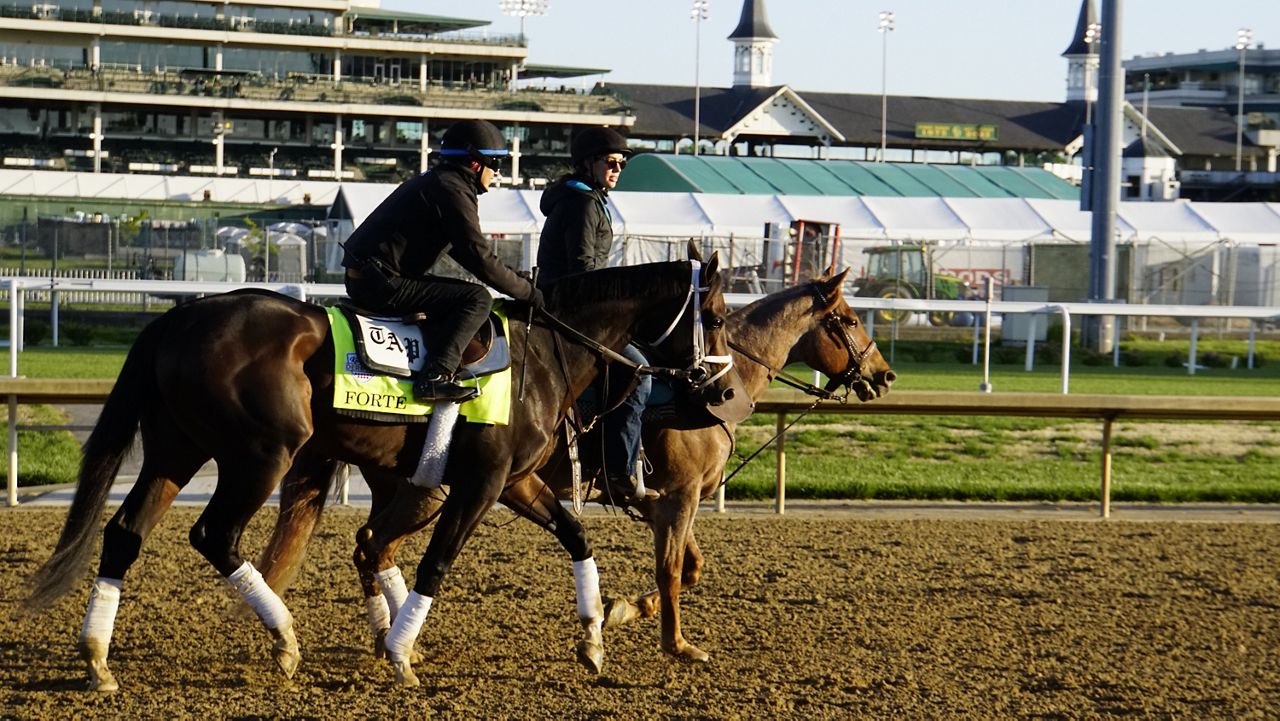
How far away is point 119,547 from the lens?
5289 millimetres

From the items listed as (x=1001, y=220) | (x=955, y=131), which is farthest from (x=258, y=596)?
(x=955, y=131)

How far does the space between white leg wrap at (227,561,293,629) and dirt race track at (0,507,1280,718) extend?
243 mm

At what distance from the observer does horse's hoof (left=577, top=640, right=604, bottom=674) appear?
18.8ft

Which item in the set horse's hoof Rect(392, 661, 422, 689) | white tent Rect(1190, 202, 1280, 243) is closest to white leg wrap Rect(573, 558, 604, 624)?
horse's hoof Rect(392, 661, 422, 689)

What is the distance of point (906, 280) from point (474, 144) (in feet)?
70.2

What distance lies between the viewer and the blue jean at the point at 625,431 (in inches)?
246

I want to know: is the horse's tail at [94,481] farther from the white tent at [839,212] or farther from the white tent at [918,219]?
the white tent at [839,212]

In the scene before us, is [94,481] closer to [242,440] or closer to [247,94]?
[242,440]

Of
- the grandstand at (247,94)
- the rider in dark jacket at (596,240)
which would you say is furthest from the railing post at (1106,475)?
the grandstand at (247,94)

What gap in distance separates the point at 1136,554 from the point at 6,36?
60826 mm

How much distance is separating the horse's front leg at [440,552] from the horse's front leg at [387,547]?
38 cm

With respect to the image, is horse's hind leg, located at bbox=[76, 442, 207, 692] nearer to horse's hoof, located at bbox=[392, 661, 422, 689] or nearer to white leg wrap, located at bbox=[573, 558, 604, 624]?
horse's hoof, located at bbox=[392, 661, 422, 689]

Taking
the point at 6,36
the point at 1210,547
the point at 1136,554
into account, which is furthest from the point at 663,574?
the point at 6,36

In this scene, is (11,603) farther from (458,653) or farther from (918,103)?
(918,103)
